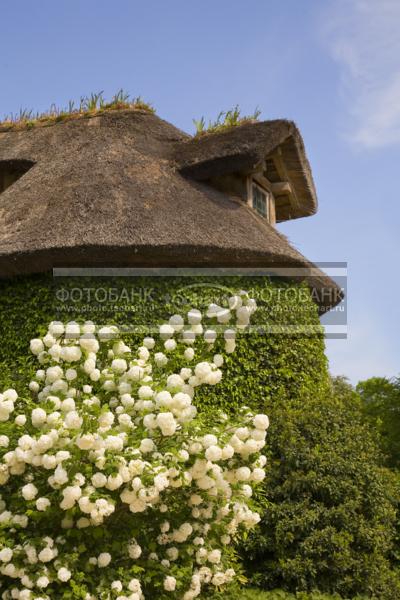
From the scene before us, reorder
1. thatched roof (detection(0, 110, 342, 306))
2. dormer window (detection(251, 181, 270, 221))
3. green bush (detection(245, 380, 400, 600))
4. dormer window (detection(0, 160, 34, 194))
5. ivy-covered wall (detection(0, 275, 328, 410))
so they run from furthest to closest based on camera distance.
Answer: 1. dormer window (detection(251, 181, 270, 221))
2. dormer window (detection(0, 160, 34, 194))
3. ivy-covered wall (detection(0, 275, 328, 410))
4. thatched roof (detection(0, 110, 342, 306))
5. green bush (detection(245, 380, 400, 600))

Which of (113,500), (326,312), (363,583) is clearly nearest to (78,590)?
(113,500)

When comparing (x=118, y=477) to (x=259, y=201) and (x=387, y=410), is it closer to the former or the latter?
(x=259, y=201)

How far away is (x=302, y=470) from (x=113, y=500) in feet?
13.0

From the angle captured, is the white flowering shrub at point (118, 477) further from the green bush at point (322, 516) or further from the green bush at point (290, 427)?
the green bush at point (322, 516)

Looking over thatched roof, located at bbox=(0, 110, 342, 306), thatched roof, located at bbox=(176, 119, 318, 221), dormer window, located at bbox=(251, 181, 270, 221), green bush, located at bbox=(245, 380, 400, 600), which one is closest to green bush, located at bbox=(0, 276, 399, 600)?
green bush, located at bbox=(245, 380, 400, 600)

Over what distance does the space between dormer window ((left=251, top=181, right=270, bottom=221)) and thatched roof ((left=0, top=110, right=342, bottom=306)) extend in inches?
45.2

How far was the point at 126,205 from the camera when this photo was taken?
11180 mm

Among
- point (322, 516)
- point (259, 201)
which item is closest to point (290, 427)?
point (322, 516)

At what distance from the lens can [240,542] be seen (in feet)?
28.3

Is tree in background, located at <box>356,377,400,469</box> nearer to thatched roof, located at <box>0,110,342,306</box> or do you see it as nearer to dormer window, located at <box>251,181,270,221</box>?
thatched roof, located at <box>0,110,342,306</box>

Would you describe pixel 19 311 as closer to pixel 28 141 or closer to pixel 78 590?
pixel 28 141

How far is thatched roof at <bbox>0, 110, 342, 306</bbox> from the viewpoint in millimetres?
10453

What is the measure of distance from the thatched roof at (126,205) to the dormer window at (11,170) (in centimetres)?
6

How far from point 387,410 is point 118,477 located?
14.7 metres
